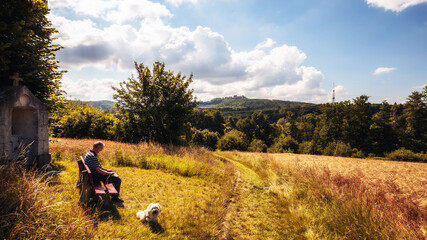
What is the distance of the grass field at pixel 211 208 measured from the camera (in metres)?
3.20

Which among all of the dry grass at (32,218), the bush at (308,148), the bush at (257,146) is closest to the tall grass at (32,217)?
the dry grass at (32,218)

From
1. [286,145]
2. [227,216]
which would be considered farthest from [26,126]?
[286,145]

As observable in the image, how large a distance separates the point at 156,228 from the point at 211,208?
7.14ft

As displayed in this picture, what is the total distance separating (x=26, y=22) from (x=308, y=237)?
11.9m

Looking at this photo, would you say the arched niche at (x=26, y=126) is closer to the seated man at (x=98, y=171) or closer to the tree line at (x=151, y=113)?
the tree line at (x=151, y=113)

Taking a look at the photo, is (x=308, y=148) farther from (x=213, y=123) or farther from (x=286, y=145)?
(x=213, y=123)

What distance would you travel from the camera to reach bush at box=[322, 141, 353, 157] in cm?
4097

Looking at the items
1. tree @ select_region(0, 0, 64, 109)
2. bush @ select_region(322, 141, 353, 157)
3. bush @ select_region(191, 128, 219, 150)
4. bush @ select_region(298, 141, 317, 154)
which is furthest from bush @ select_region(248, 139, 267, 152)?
tree @ select_region(0, 0, 64, 109)

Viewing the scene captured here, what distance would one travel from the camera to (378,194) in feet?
18.1

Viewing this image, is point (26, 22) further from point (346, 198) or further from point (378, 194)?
point (378, 194)

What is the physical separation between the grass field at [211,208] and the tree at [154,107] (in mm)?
7186

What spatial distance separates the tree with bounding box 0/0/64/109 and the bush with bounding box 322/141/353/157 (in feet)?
163

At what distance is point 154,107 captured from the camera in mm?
16844

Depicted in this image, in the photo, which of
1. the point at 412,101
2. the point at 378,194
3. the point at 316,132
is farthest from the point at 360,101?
the point at 378,194
